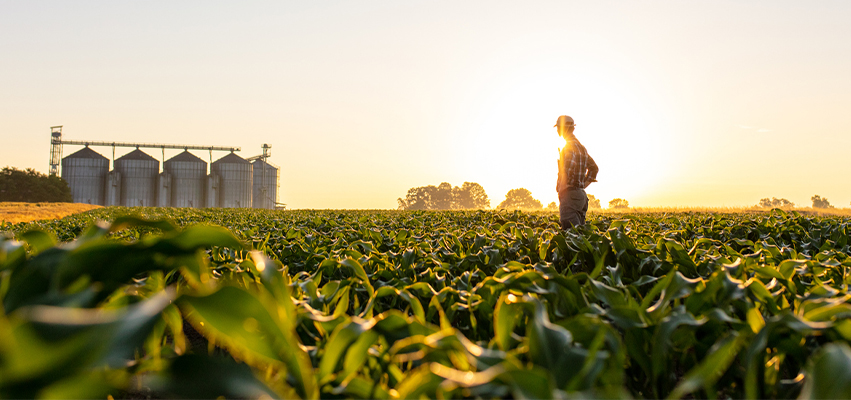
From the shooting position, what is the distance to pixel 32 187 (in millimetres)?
58125

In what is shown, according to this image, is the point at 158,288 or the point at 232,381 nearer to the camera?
the point at 232,381

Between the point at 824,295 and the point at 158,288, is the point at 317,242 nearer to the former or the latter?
the point at 158,288

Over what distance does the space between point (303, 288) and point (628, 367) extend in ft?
3.94

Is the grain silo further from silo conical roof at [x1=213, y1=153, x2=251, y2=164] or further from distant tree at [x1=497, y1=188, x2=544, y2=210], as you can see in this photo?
distant tree at [x1=497, y1=188, x2=544, y2=210]

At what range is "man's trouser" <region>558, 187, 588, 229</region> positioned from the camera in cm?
741

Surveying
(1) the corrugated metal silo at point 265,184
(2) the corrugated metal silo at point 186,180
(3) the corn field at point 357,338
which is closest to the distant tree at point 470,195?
(1) the corrugated metal silo at point 265,184

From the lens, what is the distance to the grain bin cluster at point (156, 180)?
57.9 metres

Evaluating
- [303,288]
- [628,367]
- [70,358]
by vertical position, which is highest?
[70,358]

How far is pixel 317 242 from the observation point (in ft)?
12.9

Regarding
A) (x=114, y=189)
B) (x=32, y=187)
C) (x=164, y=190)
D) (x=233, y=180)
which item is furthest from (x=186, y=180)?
(x=32, y=187)

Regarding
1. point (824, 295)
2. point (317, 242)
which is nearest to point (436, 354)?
point (824, 295)

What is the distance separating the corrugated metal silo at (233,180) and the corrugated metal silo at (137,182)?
791cm

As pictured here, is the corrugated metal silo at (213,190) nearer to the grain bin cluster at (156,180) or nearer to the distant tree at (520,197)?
the grain bin cluster at (156,180)

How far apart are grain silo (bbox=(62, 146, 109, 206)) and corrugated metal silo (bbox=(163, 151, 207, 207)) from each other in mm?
8704
